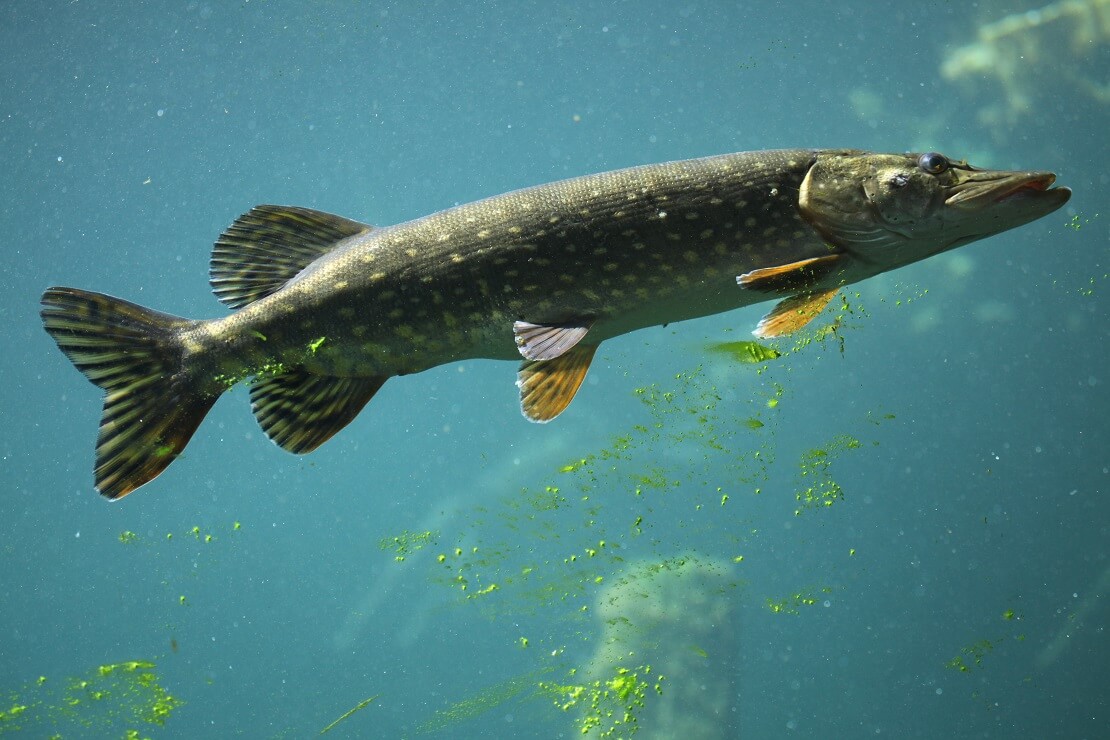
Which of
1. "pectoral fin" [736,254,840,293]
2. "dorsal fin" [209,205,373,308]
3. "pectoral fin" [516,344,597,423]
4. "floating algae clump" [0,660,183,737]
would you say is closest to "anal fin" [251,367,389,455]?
"dorsal fin" [209,205,373,308]

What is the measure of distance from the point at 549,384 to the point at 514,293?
0.43 meters

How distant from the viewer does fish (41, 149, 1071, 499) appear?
3.08m

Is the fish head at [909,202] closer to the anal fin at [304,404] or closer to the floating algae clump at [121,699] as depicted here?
the anal fin at [304,404]

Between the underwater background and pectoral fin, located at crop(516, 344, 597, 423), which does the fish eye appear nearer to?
the underwater background

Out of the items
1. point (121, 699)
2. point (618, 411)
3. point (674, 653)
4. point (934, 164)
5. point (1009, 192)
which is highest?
point (934, 164)

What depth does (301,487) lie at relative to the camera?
189ft

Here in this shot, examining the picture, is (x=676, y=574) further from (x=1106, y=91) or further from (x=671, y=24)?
(x=1106, y=91)

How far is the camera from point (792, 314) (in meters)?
3.10

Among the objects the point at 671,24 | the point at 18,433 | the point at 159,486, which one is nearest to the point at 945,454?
the point at 671,24

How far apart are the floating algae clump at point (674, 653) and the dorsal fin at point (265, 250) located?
380 inches

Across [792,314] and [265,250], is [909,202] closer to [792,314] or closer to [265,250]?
[792,314]

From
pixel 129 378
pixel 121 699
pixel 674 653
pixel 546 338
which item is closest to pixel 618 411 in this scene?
pixel 674 653

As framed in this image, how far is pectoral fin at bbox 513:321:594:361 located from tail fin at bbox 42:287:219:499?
1.47 m

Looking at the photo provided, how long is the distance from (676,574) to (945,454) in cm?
2842
